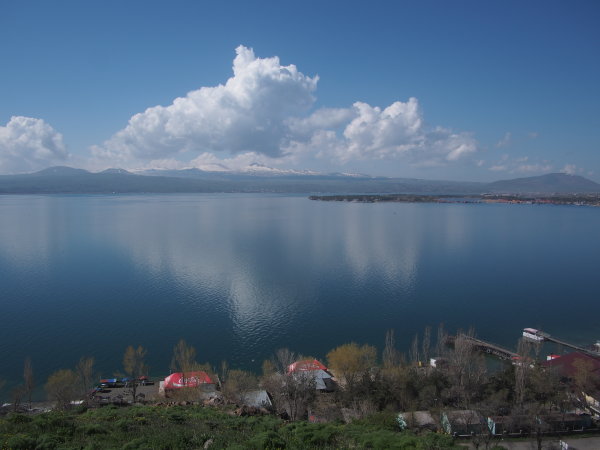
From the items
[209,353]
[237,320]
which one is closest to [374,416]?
[209,353]

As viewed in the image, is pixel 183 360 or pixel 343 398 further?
pixel 183 360

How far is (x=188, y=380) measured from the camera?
7.31 metres

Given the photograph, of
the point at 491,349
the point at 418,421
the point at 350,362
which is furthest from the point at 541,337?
the point at 418,421

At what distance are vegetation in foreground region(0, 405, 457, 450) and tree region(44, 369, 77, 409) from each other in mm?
1872

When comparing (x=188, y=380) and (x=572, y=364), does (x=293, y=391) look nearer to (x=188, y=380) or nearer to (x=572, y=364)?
(x=188, y=380)

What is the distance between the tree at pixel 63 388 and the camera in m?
6.48

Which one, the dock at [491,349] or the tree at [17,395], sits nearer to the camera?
the tree at [17,395]

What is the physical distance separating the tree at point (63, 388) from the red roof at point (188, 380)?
161 cm

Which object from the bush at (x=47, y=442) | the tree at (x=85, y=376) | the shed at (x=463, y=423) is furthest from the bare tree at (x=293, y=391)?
the tree at (x=85, y=376)

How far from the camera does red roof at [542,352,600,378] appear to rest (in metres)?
7.56

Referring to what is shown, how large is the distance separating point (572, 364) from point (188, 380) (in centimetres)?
779

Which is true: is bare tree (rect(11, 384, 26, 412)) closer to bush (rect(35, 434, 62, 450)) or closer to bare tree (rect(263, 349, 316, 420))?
bush (rect(35, 434, 62, 450))

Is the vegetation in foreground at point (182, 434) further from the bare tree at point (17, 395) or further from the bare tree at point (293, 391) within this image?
the bare tree at point (17, 395)

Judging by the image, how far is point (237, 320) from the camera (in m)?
11.3
